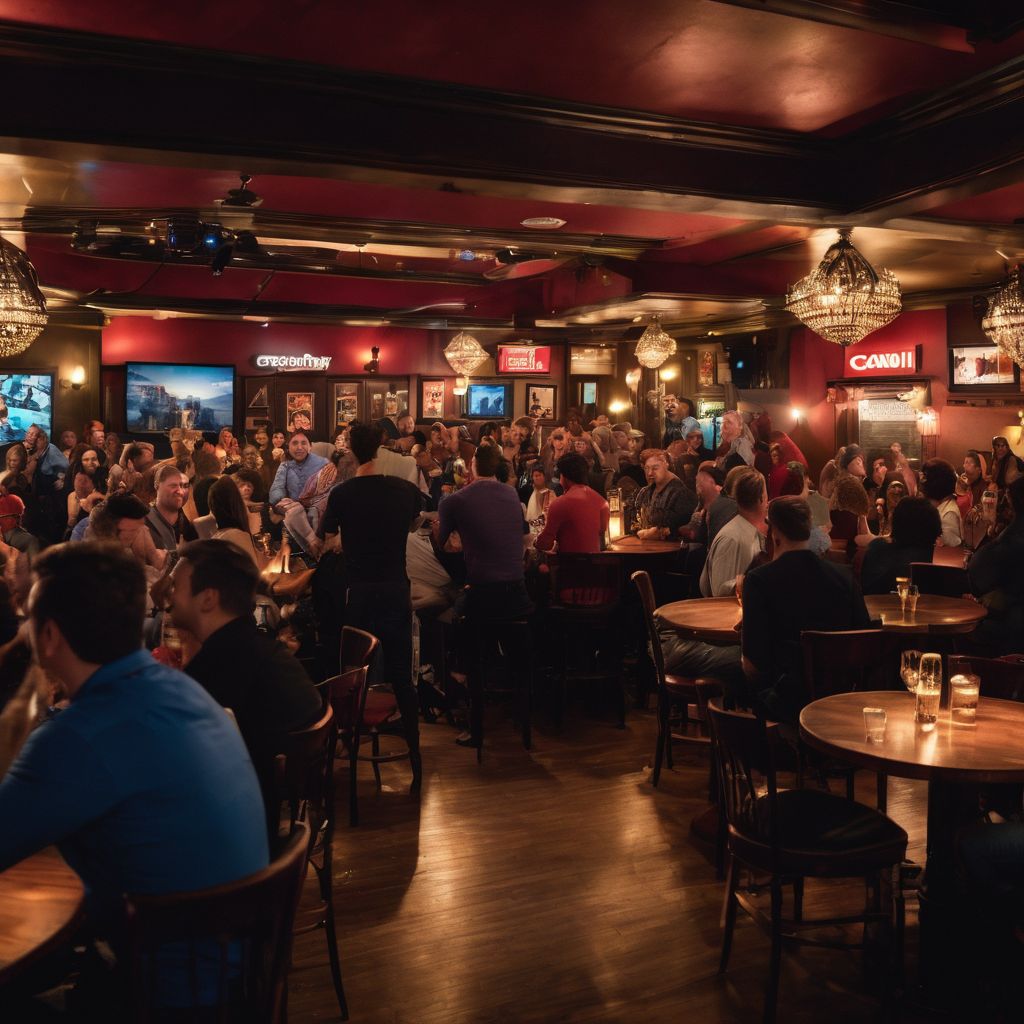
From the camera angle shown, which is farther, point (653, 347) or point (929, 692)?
point (653, 347)

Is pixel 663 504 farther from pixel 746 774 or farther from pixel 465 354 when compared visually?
pixel 465 354

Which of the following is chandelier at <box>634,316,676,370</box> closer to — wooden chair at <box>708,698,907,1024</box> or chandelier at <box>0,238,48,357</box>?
chandelier at <box>0,238,48,357</box>

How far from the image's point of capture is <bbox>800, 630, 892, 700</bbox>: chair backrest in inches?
148

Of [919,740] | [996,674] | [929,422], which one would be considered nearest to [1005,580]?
[996,674]

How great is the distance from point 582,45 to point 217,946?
11.6ft

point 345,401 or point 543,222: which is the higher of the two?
point 543,222

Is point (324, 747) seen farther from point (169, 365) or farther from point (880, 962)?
point (169, 365)

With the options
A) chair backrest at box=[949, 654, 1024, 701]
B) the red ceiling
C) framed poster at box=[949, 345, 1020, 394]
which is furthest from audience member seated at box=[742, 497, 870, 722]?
framed poster at box=[949, 345, 1020, 394]

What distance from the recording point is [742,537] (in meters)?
5.14

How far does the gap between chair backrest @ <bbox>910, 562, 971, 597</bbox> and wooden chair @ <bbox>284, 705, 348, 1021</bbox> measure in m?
3.56

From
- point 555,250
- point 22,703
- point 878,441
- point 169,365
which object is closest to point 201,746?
point 22,703

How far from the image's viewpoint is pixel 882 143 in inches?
209

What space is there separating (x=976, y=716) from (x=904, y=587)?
1873 millimetres

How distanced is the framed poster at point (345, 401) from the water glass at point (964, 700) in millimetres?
12574
